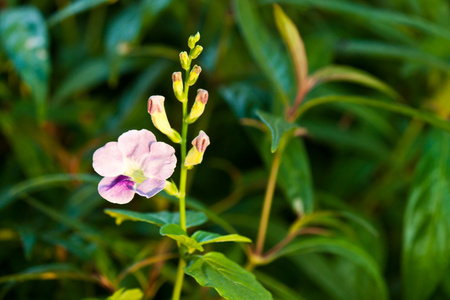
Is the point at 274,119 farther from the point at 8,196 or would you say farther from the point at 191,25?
the point at 191,25

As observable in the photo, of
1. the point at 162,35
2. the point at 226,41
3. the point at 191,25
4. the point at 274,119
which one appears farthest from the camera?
the point at 162,35

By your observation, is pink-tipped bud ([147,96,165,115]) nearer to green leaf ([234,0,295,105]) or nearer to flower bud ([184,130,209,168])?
flower bud ([184,130,209,168])

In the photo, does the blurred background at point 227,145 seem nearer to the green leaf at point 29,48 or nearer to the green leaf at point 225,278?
the green leaf at point 29,48

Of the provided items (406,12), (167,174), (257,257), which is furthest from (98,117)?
(406,12)

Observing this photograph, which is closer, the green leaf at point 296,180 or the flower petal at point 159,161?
the flower petal at point 159,161

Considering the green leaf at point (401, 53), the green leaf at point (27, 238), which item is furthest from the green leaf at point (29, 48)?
the green leaf at point (401, 53)

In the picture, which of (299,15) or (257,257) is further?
(299,15)
